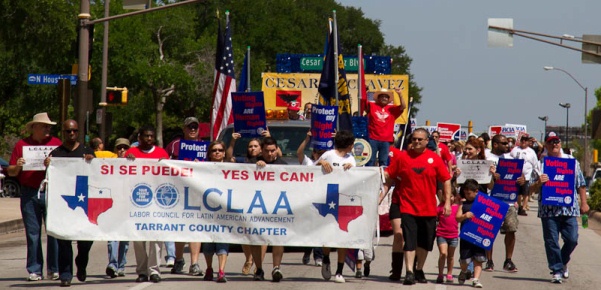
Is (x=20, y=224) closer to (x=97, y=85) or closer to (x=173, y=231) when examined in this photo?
(x=173, y=231)

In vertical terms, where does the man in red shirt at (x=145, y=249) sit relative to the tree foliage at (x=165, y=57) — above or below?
below

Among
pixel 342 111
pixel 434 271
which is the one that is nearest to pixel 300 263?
pixel 434 271

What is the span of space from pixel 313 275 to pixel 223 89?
7.48m

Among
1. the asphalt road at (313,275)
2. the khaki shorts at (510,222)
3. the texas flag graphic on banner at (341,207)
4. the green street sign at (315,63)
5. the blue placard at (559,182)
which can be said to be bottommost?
the asphalt road at (313,275)

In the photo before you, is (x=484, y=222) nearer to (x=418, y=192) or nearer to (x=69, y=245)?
(x=418, y=192)

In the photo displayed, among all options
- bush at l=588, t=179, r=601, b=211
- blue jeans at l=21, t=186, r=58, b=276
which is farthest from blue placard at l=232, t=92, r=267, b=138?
bush at l=588, t=179, r=601, b=211

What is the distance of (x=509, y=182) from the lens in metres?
15.6

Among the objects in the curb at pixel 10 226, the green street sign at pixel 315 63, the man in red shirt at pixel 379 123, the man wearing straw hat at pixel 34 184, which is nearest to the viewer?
the man wearing straw hat at pixel 34 184

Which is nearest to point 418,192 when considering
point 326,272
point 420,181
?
point 420,181

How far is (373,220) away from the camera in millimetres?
13289

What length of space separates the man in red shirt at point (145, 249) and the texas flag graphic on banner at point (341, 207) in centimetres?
195

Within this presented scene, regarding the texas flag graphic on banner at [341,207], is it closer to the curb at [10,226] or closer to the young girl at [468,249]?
the young girl at [468,249]

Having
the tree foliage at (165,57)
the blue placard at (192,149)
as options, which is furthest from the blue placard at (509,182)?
the tree foliage at (165,57)

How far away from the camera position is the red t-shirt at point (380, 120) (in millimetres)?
18984
